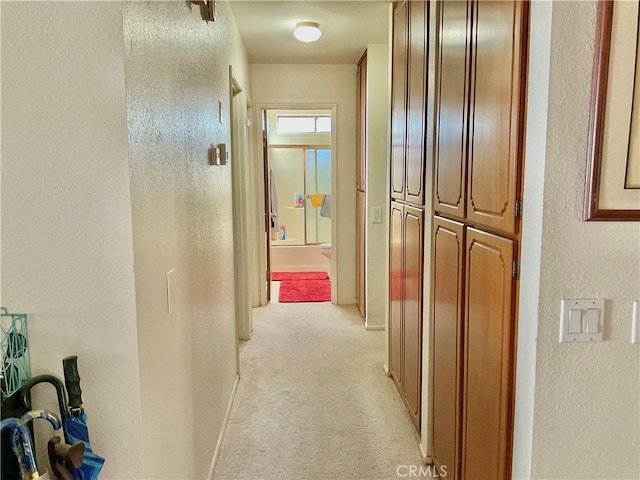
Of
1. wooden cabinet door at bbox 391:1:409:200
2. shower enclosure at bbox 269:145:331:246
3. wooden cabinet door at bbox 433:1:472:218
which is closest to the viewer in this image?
wooden cabinet door at bbox 433:1:472:218

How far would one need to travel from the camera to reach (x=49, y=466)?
47.3 inches

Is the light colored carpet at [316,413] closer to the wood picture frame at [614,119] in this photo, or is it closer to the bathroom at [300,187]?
the wood picture frame at [614,119]

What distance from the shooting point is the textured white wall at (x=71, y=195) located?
1075 millimetres

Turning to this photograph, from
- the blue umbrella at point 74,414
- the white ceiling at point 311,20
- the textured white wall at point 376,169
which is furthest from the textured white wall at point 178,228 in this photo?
the textured white wall at point 376,169

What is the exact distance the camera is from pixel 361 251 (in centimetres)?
455

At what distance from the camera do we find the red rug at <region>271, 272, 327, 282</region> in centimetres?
611

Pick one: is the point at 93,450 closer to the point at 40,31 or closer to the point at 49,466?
the point at 49,466

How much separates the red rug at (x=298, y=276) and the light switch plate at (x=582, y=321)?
4973 millimetres

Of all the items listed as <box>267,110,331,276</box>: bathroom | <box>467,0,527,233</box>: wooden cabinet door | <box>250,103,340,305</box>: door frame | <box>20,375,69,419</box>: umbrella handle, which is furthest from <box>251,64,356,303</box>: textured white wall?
<box>20,375,69,419</box>: umbrella handle

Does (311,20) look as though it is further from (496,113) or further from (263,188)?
(496,113)

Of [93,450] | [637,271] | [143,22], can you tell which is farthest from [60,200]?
[637,271]

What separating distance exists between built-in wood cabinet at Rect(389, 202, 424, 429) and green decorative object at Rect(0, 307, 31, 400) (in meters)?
1.68

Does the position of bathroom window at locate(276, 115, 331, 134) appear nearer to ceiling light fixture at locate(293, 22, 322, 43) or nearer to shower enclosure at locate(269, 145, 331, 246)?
shower enclosure at locate(269, 145, 331, 246)

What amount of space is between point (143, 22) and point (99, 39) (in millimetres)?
193
